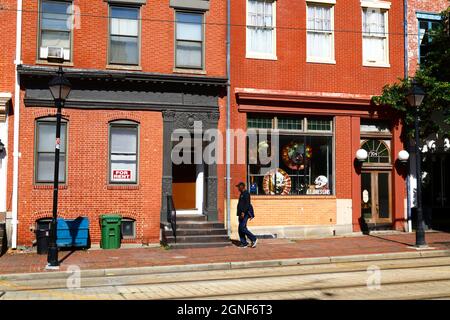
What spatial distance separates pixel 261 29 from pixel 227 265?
948 centimetres

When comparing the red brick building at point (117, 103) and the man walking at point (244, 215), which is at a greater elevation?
the red brick building at point (117, 103)

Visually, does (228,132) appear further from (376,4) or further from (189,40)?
(376,4)

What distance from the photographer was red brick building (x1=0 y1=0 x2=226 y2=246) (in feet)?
54.6

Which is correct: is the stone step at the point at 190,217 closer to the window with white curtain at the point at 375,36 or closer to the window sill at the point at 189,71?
the window sill at the point at 189,71

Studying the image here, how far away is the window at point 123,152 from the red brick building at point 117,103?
1.3 inches

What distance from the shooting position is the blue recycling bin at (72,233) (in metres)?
16.0

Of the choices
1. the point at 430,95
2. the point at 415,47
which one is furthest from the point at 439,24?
the point at 430,95

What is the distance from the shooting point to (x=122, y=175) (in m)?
17.4

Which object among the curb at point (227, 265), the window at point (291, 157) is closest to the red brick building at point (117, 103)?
the window at point (291, 157)

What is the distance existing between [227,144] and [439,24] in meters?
9.77

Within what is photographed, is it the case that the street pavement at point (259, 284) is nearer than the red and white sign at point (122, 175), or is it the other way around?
the street pavement at point (259, 284)

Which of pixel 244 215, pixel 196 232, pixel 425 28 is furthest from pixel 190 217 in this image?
pixel 425 28

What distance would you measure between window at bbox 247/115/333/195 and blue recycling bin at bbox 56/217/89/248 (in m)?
5.97

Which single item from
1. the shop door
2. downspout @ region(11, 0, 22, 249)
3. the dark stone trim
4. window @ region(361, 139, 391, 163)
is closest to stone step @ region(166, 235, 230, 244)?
downspout @ region(11, 0, 22, 249)
